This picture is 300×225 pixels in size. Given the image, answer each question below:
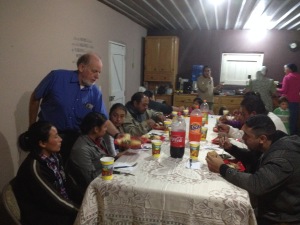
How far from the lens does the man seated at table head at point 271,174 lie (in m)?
1.31

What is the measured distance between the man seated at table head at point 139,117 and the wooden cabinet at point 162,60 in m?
3.33

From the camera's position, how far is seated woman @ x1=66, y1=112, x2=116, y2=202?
1.77m

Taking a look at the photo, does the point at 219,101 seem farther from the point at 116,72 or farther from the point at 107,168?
the point at 107,168

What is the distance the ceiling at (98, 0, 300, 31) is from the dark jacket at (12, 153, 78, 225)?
364cm

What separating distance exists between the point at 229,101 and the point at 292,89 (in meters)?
1.46

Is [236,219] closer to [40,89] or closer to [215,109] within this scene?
[40,89]

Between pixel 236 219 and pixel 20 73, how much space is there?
2.49m

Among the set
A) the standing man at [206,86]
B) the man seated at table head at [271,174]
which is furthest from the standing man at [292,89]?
the man seated at table head at [271,174]

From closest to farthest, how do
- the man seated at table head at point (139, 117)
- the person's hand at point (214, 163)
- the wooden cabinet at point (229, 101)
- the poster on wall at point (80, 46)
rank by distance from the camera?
1. the person's hand at point (214, 163)
2. the man seated at table head at point (139, 117)
3. the poster on wall at point (80, 46)
4. the wooden cabinet at point (229, 101)

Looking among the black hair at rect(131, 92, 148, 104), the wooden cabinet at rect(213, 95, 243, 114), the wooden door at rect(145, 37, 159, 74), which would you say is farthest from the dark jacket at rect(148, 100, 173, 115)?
the wooden door at rect(145, 37, 159, 74)

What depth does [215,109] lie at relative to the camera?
646 centimetres

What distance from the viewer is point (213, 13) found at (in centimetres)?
495

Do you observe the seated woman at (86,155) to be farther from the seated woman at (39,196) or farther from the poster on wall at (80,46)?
the poster on wall at (80,46)

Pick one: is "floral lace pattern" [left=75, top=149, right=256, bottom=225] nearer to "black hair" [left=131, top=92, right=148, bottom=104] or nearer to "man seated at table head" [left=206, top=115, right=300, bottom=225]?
"man seated at table head" [left=206, top=115, right=300, bottom=225]
